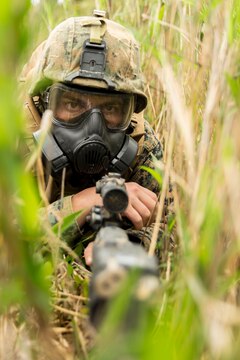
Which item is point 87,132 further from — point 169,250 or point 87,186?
point 169,250

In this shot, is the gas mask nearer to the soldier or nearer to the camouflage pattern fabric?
the soldier

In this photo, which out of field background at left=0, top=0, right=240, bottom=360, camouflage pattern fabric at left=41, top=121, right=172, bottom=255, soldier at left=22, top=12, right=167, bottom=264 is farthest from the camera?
soldier at left=22, top=12, right=167, bottom=264

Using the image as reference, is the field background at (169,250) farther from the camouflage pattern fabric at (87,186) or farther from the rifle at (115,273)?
the camouflage pattern fabric at (87,186)

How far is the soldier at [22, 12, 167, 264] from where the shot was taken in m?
1.97

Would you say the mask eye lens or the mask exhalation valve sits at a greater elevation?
the mask eye lens

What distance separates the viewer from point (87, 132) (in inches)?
77.6

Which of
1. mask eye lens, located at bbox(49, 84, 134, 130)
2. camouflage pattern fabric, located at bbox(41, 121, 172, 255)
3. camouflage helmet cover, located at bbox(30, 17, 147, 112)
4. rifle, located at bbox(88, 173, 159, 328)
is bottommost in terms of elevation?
camouflage pattern fabric, located at bbox(41, 121, 172, 255)

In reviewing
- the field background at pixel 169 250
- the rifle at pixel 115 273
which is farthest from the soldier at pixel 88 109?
the rifle at pixel 115 273

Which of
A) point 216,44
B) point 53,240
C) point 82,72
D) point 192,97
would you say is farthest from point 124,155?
point 53,240

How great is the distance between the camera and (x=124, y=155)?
2129 mm

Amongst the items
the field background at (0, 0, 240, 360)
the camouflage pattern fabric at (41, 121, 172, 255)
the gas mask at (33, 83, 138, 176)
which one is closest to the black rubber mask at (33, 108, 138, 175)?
the gas mask at (33, 83, 138, 176)

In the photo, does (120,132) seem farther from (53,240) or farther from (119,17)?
(119,17)

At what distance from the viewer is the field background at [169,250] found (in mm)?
803

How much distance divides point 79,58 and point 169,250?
87cm
